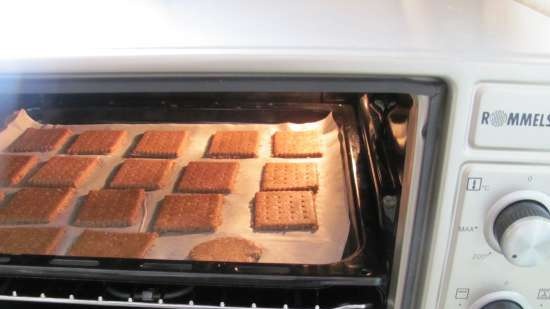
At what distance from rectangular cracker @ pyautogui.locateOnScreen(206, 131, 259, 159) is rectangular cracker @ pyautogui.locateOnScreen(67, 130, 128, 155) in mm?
233

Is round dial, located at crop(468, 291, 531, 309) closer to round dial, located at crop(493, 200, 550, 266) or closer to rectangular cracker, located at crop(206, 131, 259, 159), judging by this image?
round dial, located at crop(493, 200, 550, 266)

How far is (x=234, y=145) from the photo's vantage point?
123cm

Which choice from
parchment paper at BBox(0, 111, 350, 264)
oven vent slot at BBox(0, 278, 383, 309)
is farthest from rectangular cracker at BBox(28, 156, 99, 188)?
oven vent slot at BBox(0, 278, 383, 309)

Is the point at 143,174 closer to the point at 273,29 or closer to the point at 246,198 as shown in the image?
the point at 246,198

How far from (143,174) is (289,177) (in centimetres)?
34

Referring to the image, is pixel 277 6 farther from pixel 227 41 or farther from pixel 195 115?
pixel 195 115

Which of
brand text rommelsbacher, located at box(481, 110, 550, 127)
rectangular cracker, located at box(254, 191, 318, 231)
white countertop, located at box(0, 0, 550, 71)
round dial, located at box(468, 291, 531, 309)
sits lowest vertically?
rectangular cracker, located at box(254, 191, 318, 231)

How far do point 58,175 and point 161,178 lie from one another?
9.4 inches

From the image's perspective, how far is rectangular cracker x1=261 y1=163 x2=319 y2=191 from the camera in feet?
3.64

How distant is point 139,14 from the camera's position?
672mm

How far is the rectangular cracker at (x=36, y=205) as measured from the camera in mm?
1062

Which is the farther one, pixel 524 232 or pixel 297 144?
pixel 297 144

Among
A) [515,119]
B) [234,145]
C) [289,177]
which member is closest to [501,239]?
[515,119]

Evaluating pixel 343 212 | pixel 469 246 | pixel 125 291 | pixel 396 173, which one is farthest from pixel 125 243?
pixel 469 246
